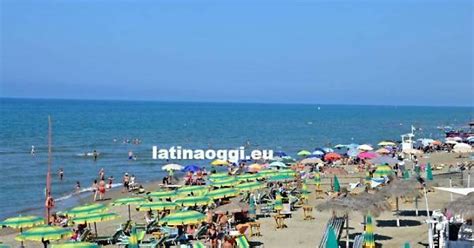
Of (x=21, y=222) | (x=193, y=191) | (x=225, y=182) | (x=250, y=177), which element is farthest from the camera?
(x=250, y=177)

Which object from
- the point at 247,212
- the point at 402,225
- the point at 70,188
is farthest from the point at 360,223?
the point at 70,188

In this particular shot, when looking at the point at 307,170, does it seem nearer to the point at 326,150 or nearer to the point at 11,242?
the point at 326,150

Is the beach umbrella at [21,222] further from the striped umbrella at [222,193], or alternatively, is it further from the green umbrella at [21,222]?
the striped umbrella at [222,193]

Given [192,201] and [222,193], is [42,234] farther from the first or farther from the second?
[222,193]

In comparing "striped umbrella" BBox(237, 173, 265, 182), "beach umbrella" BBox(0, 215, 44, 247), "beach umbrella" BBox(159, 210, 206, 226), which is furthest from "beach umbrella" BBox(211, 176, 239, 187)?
"beach umbrella" BBox(0, 215, 44, 247)

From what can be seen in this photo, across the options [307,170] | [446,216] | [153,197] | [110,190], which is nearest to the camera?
[446,216]

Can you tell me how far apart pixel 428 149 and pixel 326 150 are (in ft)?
27.0

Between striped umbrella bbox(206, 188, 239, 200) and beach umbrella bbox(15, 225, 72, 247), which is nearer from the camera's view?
beach umbrella bbox(15, 225, 72, 247)

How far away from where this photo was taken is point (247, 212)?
66.0 ft

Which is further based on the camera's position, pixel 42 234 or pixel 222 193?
pixel 222 193

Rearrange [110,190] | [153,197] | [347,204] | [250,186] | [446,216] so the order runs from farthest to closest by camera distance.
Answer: [110,190], [250,186], [153,197], [347,204], [446,216]

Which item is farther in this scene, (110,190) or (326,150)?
(326,150)

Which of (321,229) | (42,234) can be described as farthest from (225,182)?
(42,234)

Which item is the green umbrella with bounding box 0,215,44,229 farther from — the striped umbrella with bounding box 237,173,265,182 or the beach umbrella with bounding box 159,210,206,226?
the striped umbrella with bounding box 237,173,265,182
